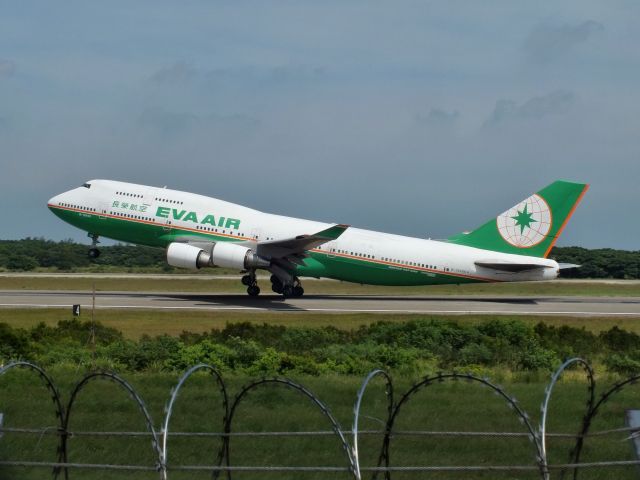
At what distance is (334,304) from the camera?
47.3 metres

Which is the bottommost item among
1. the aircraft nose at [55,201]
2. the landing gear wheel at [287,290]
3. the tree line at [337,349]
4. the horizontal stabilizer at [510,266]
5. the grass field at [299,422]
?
the grass field at [299,422]

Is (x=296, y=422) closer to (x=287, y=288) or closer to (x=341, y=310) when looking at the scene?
(x=341, y=310)

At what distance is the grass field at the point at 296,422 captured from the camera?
15.9 metres

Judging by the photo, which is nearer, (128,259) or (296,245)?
(296,245)

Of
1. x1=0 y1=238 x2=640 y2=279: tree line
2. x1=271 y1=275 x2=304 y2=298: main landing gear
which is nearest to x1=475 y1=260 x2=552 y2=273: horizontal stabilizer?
x1=271 y1=275 x2=304 y2=298: main landing gear

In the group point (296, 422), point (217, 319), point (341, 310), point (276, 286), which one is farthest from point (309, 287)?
point (296, 422)

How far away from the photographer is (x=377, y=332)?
32.4 metres

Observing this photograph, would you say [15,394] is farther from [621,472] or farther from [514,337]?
[514,337]

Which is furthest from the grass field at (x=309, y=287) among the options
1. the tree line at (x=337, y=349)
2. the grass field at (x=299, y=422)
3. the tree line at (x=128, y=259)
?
the grass field at (x=299, y=422)

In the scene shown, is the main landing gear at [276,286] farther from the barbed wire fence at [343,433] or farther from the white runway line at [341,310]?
the barbed wire fence at [343,433]

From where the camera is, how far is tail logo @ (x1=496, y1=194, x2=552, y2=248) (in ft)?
Answer: 155

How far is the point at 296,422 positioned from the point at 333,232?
2706cm

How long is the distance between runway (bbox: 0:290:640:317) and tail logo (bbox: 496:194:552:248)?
3211 mm

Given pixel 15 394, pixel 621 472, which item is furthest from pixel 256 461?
pixel 15 394
